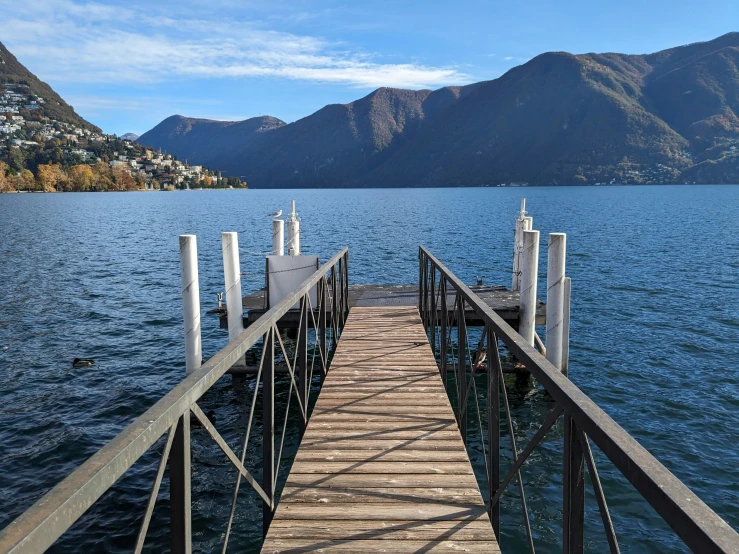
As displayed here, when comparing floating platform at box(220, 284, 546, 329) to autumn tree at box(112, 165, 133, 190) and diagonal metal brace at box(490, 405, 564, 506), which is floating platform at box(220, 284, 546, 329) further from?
autumn tree at box(112, 165, 133, 190)

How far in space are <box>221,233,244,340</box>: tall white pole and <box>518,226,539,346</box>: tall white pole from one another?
5.18m

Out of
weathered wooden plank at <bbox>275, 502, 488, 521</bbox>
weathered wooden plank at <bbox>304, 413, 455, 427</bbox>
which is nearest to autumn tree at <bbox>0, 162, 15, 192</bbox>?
weathered wooden plank at <bbox>304, 413, 455, 427</bbox>

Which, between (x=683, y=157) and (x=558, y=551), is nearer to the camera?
(x=558, y=551)

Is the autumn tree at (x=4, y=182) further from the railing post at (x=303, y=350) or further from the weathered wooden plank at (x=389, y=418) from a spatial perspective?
the weathered wooden plank at (x=389, y=418)

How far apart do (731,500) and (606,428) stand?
22.3 feet

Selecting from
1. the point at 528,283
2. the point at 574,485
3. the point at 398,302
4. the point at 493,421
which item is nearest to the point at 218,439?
the point at 574,485

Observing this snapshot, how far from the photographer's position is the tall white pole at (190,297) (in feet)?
30.2

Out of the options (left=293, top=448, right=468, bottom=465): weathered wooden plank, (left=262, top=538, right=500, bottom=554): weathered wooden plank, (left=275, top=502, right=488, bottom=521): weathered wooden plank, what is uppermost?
(left=262, top=538, right=500, bottom=554): weathered wooden plank

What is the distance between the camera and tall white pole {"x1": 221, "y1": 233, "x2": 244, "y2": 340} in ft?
34.0

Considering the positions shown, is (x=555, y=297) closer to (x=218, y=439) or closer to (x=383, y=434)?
(x=383, y=434)

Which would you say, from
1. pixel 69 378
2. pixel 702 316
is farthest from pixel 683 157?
pixel 69 378

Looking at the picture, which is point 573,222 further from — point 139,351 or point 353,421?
point 353,421

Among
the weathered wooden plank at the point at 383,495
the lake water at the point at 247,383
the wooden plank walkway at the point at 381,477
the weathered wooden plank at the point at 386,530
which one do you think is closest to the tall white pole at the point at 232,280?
the lake water at the point at 247,383

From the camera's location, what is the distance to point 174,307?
18.8m
